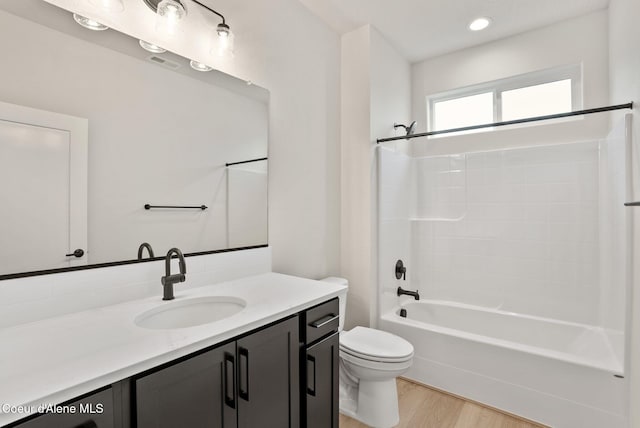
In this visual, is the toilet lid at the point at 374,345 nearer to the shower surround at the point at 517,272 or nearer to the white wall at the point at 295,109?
the shower surround at the point at 517,272

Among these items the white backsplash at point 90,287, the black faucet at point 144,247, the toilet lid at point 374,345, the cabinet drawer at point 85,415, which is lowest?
the toilet lid at point 374,345

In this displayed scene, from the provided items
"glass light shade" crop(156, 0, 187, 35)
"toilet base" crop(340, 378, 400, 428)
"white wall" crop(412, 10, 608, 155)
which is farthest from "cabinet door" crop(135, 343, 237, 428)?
"white wall" crop(412, 10, 608, 155)

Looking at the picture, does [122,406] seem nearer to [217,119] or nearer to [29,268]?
[29,268]

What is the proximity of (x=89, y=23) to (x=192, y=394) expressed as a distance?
136 cm

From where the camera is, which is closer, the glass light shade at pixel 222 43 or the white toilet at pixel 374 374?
the glass light shade at pixel 222 43

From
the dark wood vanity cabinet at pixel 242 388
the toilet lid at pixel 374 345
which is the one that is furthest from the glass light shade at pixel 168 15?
the toilet lid at pixel 374 345

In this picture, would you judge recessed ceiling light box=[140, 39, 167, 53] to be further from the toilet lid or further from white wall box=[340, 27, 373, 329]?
the toilet lid

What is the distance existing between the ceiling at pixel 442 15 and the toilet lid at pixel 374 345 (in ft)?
7.49

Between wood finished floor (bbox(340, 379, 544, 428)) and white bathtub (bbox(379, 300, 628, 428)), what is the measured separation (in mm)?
63

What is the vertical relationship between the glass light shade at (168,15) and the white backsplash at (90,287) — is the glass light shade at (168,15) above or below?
above

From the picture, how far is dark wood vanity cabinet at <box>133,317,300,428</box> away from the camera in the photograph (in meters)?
0.82

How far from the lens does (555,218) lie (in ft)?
8.12

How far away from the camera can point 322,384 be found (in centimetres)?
139

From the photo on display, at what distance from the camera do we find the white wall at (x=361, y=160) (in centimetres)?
242
